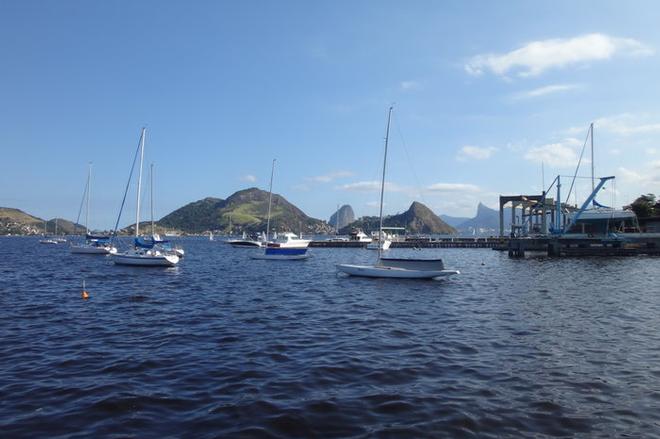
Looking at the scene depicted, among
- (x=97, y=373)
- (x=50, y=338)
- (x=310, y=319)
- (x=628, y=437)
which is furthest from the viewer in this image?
(x=310, y=319)

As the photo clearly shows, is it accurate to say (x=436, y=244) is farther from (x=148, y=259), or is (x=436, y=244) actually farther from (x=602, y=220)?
(x=148, y=259)

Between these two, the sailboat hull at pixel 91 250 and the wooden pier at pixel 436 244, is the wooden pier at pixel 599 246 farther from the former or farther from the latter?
the sailboat hull at pixel 91 250

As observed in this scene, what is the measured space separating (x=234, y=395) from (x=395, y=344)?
23.5 ft

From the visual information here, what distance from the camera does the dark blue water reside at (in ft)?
29.7

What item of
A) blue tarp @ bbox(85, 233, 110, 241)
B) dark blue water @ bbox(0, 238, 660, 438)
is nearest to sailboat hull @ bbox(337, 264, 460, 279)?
dark blue water @ bbox(0, 238, 660, 438)

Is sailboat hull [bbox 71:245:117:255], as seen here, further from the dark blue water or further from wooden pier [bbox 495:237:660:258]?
wooden pier [bbox 495:237:660:258]

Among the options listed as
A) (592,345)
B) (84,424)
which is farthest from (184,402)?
(592,345)

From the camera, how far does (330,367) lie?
1301 centimetres

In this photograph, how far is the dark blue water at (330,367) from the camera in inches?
356

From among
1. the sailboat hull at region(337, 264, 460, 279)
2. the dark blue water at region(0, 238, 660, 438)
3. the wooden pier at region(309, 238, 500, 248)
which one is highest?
the wooden pier at region(309, 238, 500, 248)

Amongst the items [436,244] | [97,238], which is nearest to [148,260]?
[97,238]

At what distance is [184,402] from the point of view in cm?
1011

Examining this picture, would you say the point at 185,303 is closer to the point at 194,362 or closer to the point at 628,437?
the point at 194,362

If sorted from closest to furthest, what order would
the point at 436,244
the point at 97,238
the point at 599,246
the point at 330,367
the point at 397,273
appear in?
the point at 330,367 → the point at 397,273 → the point at 599,246 → the point at 97,238 → the point at 436,244
